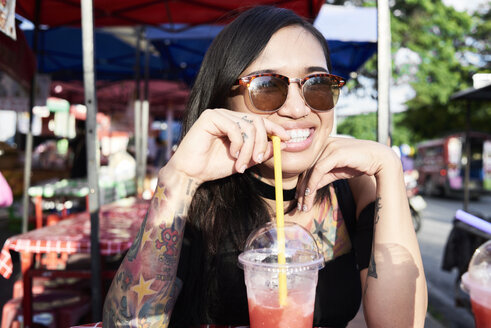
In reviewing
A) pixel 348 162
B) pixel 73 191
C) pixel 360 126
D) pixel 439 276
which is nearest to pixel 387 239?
pixel 348 162

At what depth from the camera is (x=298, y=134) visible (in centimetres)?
147

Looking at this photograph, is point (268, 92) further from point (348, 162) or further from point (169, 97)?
point (169, 97)

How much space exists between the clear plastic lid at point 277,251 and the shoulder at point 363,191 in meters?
0.66

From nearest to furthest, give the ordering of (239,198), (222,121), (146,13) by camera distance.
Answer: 1. (222,121)
2. (239,198)
3. (146,13)

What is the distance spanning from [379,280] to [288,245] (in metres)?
0.51

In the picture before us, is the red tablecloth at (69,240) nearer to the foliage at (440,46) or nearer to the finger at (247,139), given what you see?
the finger at (247,139)

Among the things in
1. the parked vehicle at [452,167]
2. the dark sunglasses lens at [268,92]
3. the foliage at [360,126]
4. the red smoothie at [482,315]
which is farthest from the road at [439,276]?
the foliage at [360,126]

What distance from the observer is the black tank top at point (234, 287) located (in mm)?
1510

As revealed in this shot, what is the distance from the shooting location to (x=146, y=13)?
3.85 metres

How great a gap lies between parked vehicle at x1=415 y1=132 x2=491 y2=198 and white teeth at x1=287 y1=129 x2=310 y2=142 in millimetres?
16451

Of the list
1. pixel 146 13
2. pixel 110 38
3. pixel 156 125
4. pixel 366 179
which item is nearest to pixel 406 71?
pixel 156 125

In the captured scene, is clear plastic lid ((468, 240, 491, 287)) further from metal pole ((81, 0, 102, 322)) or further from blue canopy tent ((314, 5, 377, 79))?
blue canopy tent ((314, 5, 377, 79))

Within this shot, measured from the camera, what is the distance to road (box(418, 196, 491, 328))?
430 centimetres

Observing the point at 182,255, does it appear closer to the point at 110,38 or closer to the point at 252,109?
the point at 252,109
